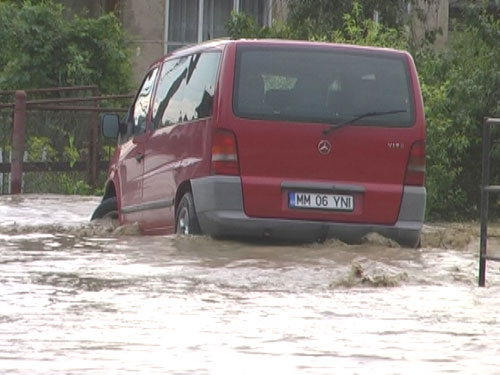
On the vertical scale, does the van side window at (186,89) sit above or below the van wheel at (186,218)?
above

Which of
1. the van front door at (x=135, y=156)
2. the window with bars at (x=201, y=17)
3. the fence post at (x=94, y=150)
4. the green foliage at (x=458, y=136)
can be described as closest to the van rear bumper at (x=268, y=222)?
the van front door at (x=135, y=156)

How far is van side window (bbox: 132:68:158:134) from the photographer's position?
14.6 metres

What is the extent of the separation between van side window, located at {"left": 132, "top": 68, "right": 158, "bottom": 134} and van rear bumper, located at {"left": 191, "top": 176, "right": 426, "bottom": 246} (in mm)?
1876

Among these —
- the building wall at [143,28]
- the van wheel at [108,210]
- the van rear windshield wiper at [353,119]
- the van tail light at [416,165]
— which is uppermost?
the building wall at [143,28]

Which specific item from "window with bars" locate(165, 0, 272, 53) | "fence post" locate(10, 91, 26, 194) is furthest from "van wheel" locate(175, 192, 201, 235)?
"window with bars" locate(165, 0, 272, 53)

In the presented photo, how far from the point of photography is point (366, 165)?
12.8 metres

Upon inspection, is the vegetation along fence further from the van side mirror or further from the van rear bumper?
the van rear bumper

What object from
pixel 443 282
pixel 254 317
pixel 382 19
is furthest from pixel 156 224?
pixel 382 19

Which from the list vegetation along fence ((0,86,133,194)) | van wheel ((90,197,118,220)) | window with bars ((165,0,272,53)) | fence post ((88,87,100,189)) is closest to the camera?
van wheel ((90,197,118,220))

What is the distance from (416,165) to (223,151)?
1.51 m

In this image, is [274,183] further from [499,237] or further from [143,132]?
[499,237]

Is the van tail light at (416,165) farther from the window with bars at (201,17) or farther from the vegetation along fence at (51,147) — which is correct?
the window with bars at (201,17)

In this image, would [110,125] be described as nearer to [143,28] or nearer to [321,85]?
[321,85]

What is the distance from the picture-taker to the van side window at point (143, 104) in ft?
48.0
